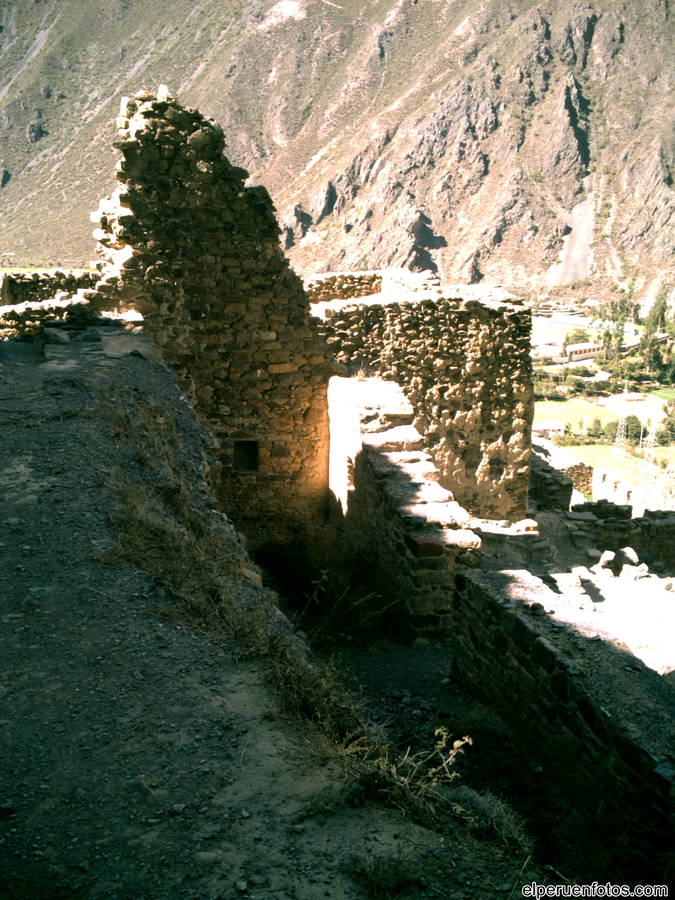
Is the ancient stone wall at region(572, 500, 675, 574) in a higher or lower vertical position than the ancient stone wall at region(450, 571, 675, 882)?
lower

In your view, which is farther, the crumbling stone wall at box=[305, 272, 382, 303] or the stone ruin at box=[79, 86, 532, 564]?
the crumbling stone wall at box=[305, 272, 382, 303]

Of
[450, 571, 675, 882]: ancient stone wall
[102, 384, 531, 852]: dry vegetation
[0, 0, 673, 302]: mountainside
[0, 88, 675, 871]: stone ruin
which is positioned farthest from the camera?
[0, 0, 673, 302]: mountainside

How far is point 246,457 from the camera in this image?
8.47 metres

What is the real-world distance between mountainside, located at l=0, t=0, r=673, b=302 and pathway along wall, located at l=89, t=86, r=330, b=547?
7294 cm

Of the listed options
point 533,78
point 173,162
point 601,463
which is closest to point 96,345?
point 173,162

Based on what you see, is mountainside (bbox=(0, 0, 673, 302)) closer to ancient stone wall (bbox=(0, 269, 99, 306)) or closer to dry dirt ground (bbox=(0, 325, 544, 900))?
ancient stone wall (bbox=(0, 269, 99, 306))

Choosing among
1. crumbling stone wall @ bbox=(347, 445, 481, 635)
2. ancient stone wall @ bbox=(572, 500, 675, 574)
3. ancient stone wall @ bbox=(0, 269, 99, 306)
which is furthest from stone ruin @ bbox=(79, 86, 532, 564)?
ancient stone wall @ bbox=(0, 269, 99, 306)

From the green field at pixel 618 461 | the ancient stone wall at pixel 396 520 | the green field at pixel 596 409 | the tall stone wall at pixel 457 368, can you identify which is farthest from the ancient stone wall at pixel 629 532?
the green field at pixel 596 409

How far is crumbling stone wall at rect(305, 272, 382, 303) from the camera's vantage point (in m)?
13.4

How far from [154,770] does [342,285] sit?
12159 mm

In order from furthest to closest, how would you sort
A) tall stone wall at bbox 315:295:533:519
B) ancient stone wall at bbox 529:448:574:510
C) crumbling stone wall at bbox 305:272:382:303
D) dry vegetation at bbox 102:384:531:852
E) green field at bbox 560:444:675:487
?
green field at bbox 560:444:675:487 → crumbling stone wall at bbox 305:272:382:303 → ancient stone wall at bbox 529:448:574:510 → tall stone wall at bbox 315:295:533:519 → dry vegetation at bbox 102:384:531:852

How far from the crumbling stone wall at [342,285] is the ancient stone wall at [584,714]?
9188mm

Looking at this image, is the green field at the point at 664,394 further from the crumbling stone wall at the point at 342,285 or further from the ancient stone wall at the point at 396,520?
the ancient stone wall at the point at 396,520

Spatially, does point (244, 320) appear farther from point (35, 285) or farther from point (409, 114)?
point (409, 114)
